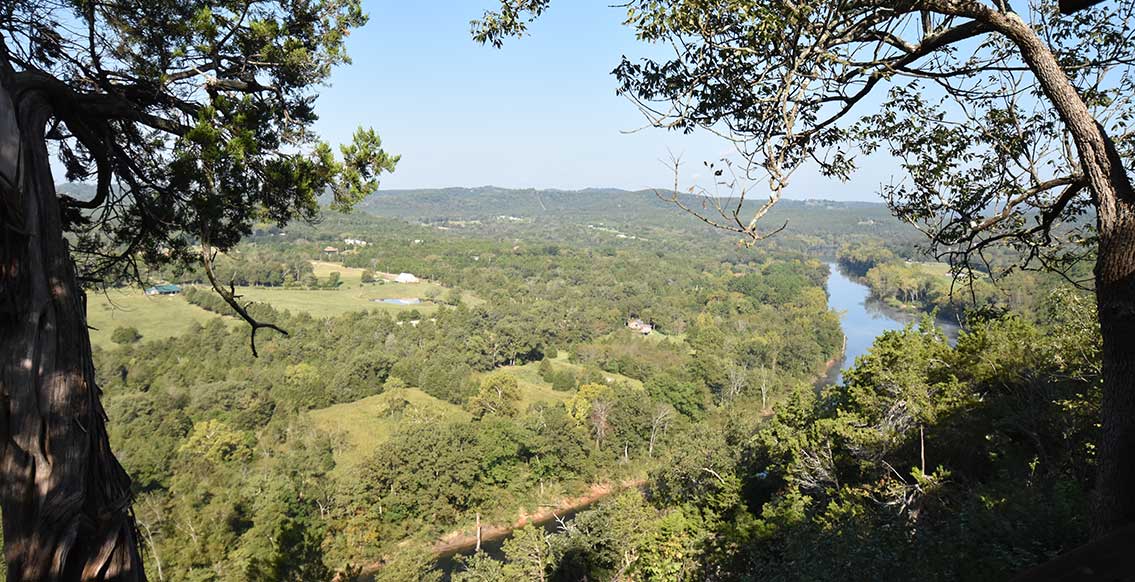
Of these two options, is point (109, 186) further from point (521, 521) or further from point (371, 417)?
point (371, 417)

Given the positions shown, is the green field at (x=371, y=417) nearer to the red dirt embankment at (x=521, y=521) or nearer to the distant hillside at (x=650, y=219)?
the red dirt embankment at (x=521, y=521)

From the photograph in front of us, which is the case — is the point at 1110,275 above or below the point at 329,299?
above

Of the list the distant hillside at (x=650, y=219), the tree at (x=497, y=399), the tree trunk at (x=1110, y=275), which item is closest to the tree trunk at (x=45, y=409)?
the tree trunk at (x=1110, y=275)

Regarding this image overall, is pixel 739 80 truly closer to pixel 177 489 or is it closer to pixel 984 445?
pixel 984 445

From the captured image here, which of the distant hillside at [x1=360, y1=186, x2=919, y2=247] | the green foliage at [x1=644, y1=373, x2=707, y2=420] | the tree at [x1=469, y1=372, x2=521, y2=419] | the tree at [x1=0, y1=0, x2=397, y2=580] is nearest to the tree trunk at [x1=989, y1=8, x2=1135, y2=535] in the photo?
the tree at [x1=0, y1=0, x2=397, y2=580]

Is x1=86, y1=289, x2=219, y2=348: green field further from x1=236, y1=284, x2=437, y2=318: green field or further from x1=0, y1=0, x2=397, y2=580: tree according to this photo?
x1=0, y1=0, x2=397, y2=580: tree

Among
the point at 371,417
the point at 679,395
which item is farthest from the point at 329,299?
the point at 679,395
